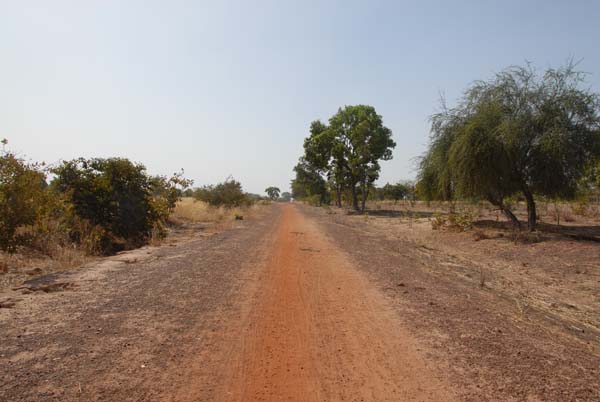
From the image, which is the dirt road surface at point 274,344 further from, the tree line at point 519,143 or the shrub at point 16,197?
the tree line at point 519,143

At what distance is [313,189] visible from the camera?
70.1 m

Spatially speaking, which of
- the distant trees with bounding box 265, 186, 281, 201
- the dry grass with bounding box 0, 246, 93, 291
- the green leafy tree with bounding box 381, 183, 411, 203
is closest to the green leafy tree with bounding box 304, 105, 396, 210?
the green leafy tree with bounding box 381, 183, 411, 203

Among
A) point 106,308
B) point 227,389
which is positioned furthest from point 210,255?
point 227,389

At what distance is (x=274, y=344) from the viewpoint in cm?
438

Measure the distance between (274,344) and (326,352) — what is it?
623mm

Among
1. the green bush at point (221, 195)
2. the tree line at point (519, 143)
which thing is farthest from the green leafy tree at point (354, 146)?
the tree line at point (519, 143)

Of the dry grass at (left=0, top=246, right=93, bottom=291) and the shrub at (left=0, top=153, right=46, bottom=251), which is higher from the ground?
the shrub at (left=0, top=153, right=46, bottom=251)

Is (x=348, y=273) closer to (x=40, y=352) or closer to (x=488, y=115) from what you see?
(x=40, y=352)

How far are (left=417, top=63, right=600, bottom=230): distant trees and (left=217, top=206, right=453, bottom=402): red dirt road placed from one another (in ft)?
34.1

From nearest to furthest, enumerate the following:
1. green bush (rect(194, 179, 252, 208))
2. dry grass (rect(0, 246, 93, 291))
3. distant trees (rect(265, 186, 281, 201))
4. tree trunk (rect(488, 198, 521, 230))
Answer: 1. dry grass (rect(0, 246, 93, 291))
2. tree trunk (rect(488, 198, 521, 230))
3. green bush (rect(194, 179, 252, 208))
4. distant trees (rect(265, 186, 281, 201))

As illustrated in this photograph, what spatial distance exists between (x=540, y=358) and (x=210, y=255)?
8.02m

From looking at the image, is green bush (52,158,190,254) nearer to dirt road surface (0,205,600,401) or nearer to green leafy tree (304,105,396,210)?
dirt road surface (0,205,600,401)

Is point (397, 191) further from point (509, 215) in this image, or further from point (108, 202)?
point (108, 202)

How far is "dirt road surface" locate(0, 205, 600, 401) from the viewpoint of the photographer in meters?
3.40
